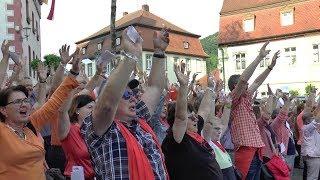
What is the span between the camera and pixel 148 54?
4609 cm

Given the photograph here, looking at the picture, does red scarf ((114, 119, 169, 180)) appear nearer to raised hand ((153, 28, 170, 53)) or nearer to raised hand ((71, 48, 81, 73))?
raised hand ((153, 28, 170, 53))

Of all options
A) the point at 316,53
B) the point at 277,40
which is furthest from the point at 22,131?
the point at 277,40

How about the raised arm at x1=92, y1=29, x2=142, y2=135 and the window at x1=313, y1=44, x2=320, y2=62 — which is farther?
the window at x1=313, y1=44, x2=320, y2=62

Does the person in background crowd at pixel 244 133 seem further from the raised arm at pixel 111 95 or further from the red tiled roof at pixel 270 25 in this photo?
the red tiled roof at pixel 270 25

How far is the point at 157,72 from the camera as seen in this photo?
4.16m

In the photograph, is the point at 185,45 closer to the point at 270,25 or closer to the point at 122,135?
the point at 270,25

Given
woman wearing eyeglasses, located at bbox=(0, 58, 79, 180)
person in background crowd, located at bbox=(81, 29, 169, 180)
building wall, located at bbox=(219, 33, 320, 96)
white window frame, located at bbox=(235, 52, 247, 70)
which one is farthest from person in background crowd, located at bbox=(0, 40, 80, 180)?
white window frame, located at bbox=(235, 52, 247, 70)

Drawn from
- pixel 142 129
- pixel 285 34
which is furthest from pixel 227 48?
pixel 142 129

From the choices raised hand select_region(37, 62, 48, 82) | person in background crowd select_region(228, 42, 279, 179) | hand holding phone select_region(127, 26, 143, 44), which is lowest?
person in background crowd select_region(228, 42, 279, 179)

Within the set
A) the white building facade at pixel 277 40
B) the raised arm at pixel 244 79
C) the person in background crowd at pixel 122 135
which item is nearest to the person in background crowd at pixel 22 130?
the person in background crowd at pixel 122 135

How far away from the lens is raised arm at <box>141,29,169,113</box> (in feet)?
13.2

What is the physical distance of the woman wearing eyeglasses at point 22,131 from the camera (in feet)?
12.1

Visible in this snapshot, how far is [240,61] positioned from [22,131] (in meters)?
38.1

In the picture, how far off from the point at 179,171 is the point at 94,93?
1.27 meters
